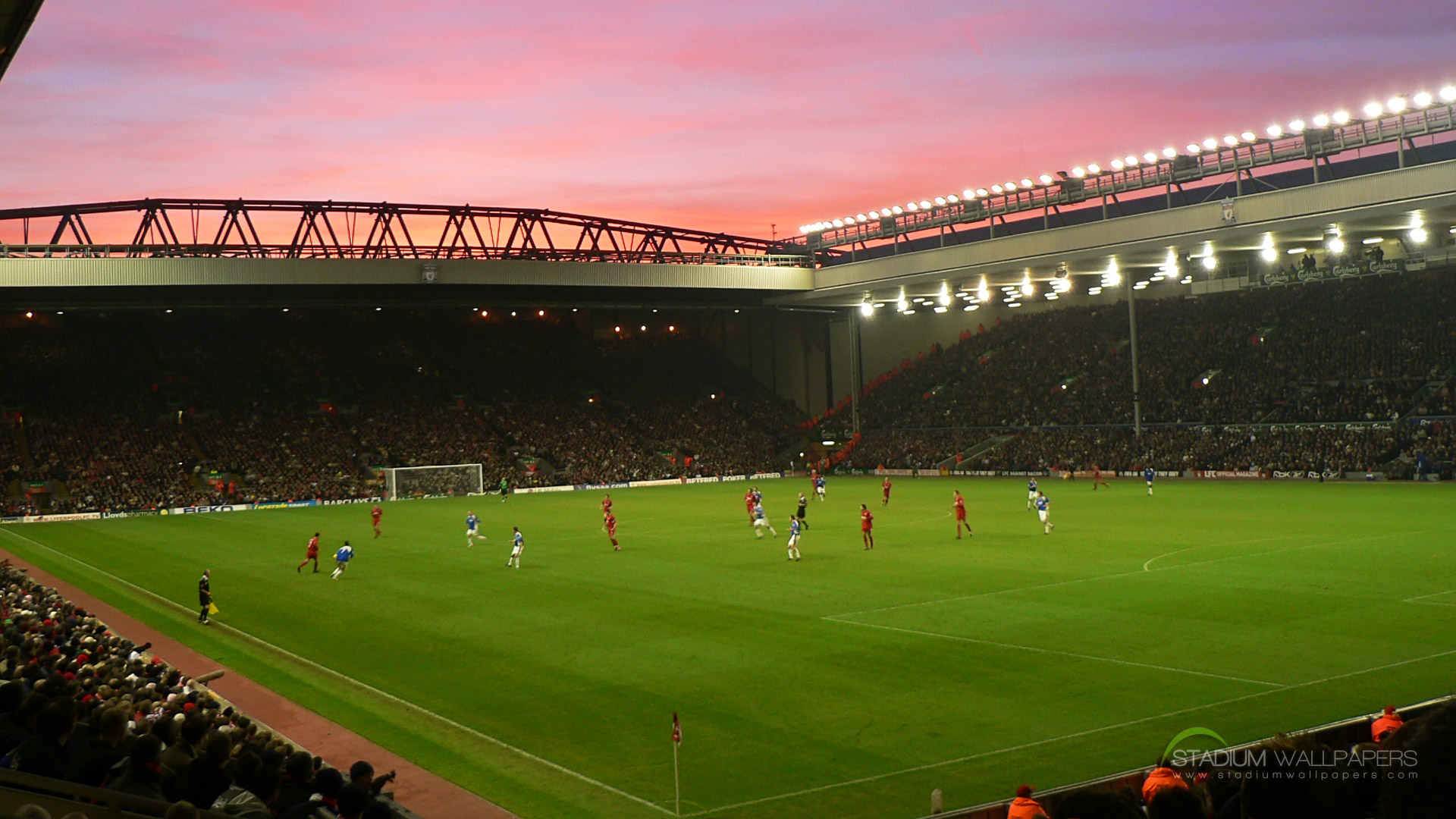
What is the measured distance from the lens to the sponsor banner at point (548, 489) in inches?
2884

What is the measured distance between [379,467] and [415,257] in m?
14.0

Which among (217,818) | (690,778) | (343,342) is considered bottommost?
(690,778)

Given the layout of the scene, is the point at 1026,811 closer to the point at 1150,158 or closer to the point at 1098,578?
the point at 1098,578

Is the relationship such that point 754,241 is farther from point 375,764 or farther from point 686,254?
point 375,764

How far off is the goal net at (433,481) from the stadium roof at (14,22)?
6014 cm

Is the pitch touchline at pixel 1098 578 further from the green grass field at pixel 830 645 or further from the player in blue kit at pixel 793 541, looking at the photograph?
the player in blue kit at pixel 793 541

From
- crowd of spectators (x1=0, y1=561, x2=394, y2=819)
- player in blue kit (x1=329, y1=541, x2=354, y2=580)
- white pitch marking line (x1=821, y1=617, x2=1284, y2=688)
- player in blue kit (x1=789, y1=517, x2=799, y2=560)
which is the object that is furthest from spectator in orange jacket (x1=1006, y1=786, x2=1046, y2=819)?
player in blue kit (x1=329, y1=541, x2=354, y2=580)

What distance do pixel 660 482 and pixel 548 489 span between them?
7.95 metres

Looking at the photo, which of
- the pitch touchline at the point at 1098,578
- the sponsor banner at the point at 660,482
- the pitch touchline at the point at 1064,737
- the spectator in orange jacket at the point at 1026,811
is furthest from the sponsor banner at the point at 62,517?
the spectator in orange jacket at the point at 1026,811

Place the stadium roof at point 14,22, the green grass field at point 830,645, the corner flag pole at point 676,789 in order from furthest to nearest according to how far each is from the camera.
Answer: the green grass field at point 830,645, the corner flag pole at point 676,789, the stadium roof at point 14,22

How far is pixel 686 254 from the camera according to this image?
81.6m

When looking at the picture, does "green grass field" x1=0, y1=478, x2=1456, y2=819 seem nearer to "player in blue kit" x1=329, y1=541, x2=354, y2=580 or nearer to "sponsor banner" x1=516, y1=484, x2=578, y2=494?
"player in blue kit" x1=329, y1=541, x2=354, y2=580

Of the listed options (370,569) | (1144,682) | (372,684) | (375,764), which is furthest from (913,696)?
(370,569)

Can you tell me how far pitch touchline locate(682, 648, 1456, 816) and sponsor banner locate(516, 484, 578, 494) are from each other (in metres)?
58.9
